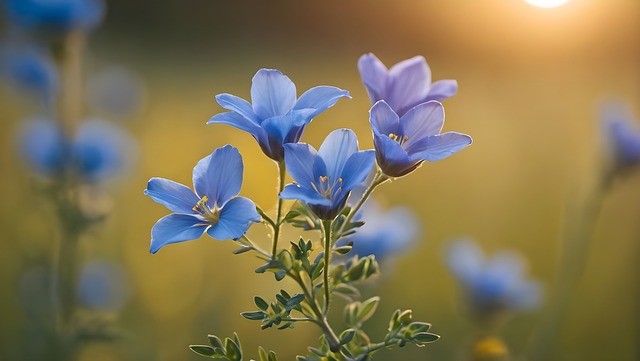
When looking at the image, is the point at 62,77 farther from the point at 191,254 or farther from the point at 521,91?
the point at 521,91

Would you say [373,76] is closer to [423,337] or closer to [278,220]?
[278,220]

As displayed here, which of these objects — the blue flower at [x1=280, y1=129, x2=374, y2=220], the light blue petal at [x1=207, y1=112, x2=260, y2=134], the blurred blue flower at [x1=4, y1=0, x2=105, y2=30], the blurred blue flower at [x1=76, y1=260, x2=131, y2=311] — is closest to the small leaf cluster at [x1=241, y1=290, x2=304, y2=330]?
the blue flower at [x1=280, y1=129, x2=374, y2=220]

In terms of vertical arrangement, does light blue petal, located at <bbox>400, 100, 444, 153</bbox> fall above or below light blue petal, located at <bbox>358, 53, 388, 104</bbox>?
below

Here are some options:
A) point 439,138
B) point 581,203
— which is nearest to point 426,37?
point 581,203

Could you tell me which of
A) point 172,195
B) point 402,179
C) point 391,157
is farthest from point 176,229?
point 402,179

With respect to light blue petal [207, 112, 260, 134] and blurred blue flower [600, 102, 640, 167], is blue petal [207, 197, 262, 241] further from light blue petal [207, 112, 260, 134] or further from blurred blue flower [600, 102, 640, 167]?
blurred blue flower [600, 102, 640, 167]

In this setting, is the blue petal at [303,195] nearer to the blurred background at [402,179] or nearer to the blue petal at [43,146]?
the blurred background at [402,179]

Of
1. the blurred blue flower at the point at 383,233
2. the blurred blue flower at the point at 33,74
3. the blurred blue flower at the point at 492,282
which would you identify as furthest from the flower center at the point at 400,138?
the blurred blue flower at the point at 33,74
